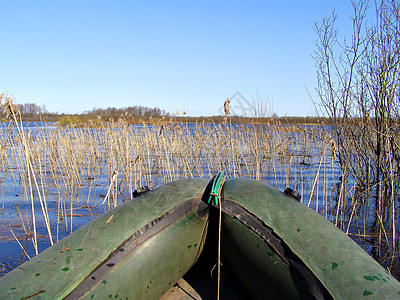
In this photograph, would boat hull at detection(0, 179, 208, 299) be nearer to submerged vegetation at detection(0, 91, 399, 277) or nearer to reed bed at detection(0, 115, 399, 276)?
submerged vegetation at detection(0, 91, 399, 277)

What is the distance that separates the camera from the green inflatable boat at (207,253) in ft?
4.03

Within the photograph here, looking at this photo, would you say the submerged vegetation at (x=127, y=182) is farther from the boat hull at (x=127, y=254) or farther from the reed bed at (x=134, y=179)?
the boat hull at (x=127, y=254)

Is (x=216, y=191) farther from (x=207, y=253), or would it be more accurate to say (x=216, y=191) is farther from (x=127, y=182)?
(x=127, y=182)

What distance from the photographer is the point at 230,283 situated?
172cm

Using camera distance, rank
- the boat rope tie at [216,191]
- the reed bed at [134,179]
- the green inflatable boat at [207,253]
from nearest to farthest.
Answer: the green inflatable boat at [207,253] → the boat rope tie at [216,191] → the reed bed at [134,179]

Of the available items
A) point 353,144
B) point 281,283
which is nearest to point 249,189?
point 281,283

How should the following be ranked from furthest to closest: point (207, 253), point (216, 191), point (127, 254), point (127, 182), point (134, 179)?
point (134, 179) → point (127, 182) → point (207, 253) → point (216, 191) → point (127, 254)

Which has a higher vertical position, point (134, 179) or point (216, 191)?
point (216, 191)

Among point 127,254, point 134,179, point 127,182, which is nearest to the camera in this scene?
point 127,254

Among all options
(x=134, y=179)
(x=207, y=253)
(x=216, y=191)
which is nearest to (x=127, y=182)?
(x=134, y=179)

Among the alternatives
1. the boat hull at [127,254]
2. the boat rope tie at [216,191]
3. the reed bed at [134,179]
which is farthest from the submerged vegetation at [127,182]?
the boat rope tie at [216,191]

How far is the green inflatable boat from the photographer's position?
1.23 meters

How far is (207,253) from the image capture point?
5.56 feet

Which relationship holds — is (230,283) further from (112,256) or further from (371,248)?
(371,248)
